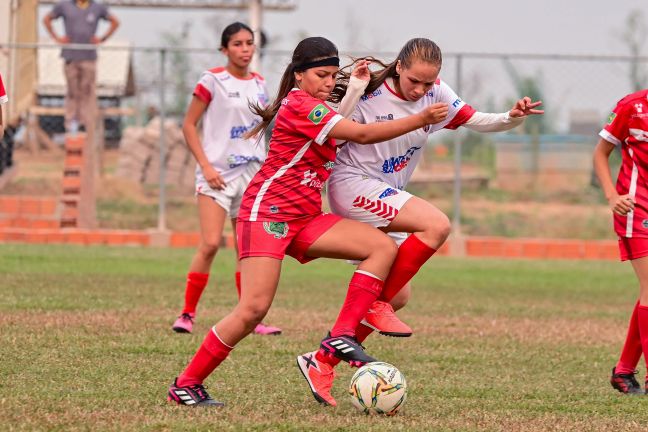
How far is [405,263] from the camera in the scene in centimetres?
626

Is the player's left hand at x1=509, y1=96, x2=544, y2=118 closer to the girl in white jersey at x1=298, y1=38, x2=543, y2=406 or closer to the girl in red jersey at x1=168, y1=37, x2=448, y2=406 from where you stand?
the girl in white jersey at x1=298, y1=38, x2=543, y2=406

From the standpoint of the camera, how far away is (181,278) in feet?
41.4

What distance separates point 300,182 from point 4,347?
254 centimetres

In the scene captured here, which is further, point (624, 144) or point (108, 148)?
point (108, 148)

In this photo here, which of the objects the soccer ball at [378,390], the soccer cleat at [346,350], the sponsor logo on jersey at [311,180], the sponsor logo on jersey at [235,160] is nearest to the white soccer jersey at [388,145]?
the sponsor logo on jersey at [311,180]

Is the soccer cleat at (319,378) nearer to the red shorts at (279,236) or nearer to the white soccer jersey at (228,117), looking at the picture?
the red shorts at (279,236)

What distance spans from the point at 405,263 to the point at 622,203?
4.38 feet

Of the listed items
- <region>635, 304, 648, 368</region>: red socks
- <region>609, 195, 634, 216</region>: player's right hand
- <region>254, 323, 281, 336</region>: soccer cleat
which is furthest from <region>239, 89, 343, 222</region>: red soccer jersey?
<region>254, 323, 281, 336</region>: soccer cleat

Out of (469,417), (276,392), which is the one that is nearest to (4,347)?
(276,392)

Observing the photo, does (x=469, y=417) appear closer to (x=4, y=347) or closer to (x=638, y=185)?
(x=638, y=185)

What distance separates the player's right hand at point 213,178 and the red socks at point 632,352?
10.1 ft

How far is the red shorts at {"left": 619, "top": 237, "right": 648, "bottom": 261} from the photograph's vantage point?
271 inches

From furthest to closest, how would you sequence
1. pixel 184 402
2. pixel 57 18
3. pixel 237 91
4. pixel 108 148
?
pixel 108 148 → pixel 57 18 → pixel 237 91 → pixel 184 402

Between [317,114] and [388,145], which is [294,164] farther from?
[388,145]
